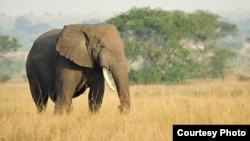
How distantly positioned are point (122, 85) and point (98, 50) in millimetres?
925

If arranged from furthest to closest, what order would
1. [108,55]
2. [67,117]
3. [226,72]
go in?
1. [226,72]
2. [108,55]
3. [67,117]

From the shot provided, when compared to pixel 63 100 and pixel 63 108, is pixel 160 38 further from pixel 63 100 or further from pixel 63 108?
pixel 63 108

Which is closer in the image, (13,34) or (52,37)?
(52,37)

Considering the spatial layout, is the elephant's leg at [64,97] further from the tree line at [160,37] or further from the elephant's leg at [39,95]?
the tree line at [160,37]

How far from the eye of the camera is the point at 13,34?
167250 millimetres

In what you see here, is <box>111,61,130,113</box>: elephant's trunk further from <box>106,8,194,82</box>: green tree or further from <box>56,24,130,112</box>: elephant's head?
<box>106,8,194,82</box>: green tree

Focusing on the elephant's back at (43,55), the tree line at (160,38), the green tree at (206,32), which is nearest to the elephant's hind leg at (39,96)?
the elephant's back at (43,55)

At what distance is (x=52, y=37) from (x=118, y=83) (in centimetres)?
248

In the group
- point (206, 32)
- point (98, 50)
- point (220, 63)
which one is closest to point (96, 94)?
point (98, 50)

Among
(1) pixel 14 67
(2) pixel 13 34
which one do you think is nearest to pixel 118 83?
(1) pixel 14 67

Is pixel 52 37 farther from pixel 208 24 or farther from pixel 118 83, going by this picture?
pixel 208 24

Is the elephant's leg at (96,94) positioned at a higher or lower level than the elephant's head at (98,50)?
lower

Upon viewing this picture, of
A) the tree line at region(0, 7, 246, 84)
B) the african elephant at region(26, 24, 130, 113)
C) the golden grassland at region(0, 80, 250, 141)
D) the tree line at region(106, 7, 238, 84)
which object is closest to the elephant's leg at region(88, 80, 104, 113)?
the african elephant at region(26, 24, 130, 113)

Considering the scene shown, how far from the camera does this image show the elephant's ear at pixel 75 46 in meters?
10.7
